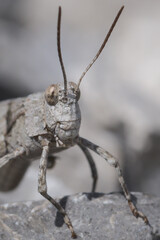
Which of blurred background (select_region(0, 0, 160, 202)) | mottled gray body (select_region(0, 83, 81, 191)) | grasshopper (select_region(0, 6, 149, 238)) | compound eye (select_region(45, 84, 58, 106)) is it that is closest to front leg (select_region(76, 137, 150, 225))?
grasshopper (select_region(0, 6, 149, 238))

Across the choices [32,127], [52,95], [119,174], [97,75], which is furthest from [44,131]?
[97,75]

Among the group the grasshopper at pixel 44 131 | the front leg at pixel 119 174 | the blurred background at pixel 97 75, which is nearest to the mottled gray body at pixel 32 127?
the grasshopper at pixel 44 131

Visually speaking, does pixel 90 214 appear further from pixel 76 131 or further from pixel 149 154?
pixel 149 154

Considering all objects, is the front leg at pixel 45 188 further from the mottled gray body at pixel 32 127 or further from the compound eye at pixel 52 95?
the compound eye at pixel 52 95

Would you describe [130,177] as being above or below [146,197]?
below

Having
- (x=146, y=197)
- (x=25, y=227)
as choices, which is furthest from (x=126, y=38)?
(x=25, y=227)

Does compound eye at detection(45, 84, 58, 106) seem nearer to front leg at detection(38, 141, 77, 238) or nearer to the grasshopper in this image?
the grasshopper
